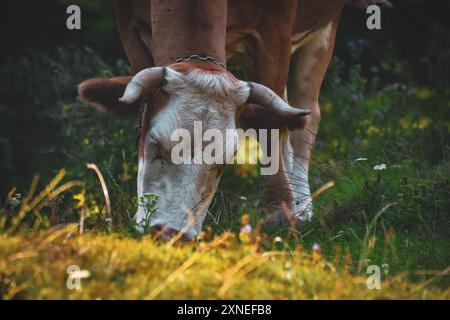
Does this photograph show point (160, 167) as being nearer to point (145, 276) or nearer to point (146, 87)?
point (146, 87)

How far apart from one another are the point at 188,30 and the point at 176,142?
0.87 m

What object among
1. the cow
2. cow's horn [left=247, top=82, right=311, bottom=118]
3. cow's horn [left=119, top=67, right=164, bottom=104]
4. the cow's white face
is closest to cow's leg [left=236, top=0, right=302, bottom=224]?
the cow

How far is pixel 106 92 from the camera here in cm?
574

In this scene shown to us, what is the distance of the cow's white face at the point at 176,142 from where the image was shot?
5016 millimetres

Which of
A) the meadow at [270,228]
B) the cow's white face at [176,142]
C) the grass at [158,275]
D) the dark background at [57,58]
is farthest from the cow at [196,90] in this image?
the dark background at [57,58]

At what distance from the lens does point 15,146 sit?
1132 centimetres

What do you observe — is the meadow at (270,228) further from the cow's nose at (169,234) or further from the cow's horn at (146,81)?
the cow's horn at (146,81)

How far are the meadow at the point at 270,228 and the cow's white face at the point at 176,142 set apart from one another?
19 centimetres

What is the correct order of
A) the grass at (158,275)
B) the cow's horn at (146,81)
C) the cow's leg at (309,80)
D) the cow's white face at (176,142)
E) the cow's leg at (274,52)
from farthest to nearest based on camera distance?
1. the cow's leg at (309,80)
2. the cow's leg at (274,52)
3. the cow's horn at (146,81)
4. the cow's white face at (176,142)
5. the grass at (158,275)

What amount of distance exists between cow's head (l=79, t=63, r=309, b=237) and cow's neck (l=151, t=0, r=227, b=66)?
0.23 meters

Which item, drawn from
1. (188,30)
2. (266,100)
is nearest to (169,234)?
(266,100)

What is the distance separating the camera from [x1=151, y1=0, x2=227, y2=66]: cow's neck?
18.5 ft

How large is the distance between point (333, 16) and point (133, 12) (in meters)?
1.95
